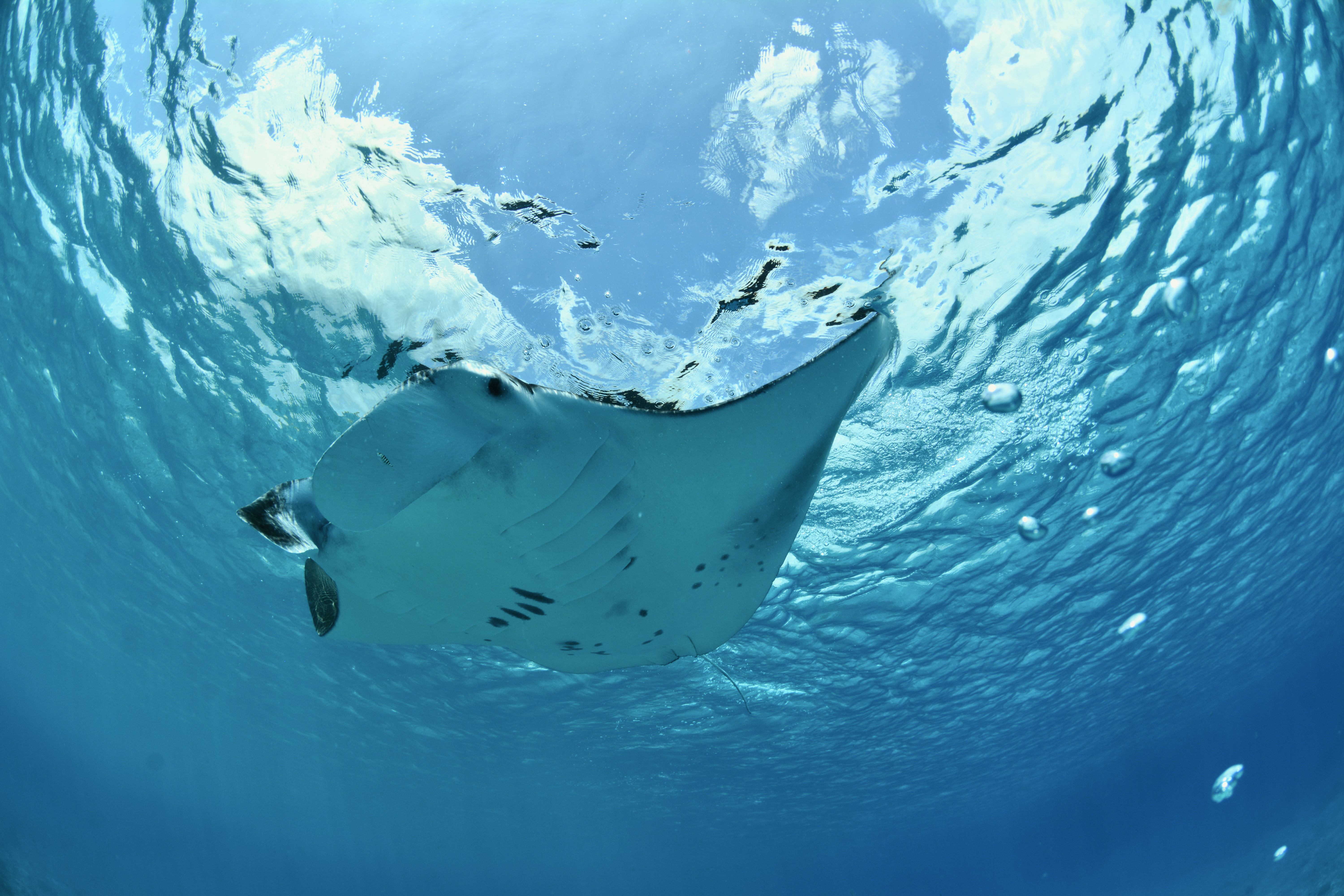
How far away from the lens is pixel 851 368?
2.81 meters

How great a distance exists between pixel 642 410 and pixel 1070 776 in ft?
149

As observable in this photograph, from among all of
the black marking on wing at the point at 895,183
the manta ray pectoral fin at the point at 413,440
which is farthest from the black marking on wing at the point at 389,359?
the black marking on wing at the point at 895,183

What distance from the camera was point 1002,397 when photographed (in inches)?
277

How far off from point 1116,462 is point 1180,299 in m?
3.18

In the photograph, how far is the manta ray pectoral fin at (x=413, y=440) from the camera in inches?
Answer: 86.0

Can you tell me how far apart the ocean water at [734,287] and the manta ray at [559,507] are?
245cm

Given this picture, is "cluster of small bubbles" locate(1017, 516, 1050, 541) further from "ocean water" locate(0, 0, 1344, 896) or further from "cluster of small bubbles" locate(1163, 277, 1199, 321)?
"cluster of small bubbles" locate(1163, 277, 1199, 321)

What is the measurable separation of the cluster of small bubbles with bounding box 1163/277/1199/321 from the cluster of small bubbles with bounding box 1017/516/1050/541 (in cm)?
388

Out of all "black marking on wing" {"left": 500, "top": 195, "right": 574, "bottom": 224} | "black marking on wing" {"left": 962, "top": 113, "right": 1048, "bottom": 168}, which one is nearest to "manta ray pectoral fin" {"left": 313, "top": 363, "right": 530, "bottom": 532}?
A: "black marking on wing" {"left": 500, "top": 195, "right": 574, "bottom": 224}

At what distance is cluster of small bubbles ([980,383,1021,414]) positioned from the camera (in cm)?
691

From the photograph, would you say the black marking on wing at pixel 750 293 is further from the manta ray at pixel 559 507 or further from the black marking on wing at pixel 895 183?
the manta ray at pixel 559 507

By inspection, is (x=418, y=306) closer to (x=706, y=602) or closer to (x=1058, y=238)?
(x=706, y=602)

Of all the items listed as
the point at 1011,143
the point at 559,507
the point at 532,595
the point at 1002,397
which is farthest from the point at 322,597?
the point at 1002,397

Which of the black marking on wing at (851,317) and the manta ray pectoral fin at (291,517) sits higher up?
the black marking on wing at (851,317)
